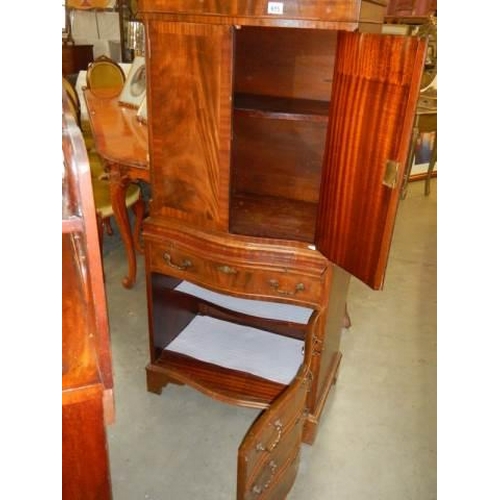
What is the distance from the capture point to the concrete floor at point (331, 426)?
1.54 metres

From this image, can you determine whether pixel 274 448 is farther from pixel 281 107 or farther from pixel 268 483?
pixel 281 107

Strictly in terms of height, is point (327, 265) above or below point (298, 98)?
below

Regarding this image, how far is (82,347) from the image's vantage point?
725mm

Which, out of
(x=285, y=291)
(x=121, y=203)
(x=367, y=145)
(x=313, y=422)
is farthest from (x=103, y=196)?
(x=367, y=145)

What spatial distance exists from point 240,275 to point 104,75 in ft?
7.86

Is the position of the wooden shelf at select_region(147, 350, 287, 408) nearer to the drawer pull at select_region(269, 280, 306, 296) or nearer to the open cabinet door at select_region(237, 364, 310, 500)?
the open cabinet door at select_region(237, 364, 310, 500)

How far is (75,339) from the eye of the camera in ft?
2.41

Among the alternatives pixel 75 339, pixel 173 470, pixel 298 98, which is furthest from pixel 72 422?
pixel 298 98

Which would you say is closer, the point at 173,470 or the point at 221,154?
the point at 221,154

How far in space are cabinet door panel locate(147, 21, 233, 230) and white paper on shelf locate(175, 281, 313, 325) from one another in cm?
46

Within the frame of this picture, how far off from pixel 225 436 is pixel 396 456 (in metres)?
0.59

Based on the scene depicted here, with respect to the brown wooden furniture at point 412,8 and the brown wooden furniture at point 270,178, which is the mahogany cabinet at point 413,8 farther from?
the brown wooden furniture at point 270,178

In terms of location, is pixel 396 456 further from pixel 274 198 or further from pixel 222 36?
pixel 222 36

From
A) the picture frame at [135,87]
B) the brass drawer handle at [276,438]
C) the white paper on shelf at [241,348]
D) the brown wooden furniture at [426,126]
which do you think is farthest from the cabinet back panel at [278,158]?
the brown wooden furniture at [426,126]
